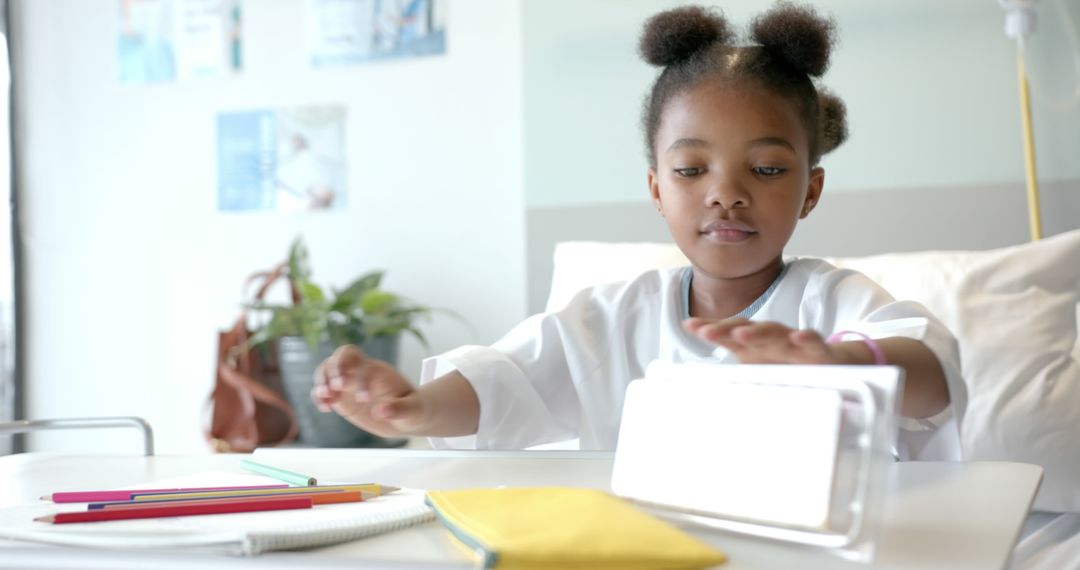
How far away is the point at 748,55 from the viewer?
1144mm

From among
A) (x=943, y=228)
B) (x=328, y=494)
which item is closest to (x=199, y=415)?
(x=943, y=228)

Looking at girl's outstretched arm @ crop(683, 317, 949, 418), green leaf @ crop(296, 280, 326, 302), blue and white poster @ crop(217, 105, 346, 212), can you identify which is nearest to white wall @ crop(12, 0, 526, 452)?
blue and white poster @ crop(217, 105, 346, 212)

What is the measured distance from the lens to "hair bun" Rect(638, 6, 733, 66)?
121 cm

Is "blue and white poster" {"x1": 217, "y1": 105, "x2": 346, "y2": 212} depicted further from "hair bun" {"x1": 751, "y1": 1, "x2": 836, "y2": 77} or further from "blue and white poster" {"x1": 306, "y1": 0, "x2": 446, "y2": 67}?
"hair bun" {"x1": 751, "y1": 1, "x2": 836, "y2": 77}

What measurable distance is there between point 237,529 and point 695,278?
0.78m

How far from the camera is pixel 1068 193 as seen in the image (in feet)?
6.02

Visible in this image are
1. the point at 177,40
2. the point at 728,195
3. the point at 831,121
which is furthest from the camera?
the point at 177,40

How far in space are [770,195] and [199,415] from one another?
2031 mm

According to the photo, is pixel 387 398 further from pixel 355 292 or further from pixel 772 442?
pixel 355 292

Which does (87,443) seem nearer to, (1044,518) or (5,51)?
(5,51)

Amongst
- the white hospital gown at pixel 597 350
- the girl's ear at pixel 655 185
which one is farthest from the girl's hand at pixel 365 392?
the girl's ear at pixel 655 185

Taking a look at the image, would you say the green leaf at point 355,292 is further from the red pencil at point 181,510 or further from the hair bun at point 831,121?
the red pencil at point 181,510

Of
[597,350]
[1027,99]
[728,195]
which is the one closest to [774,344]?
[728,195]

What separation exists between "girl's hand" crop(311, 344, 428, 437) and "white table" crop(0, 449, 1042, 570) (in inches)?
1.3
